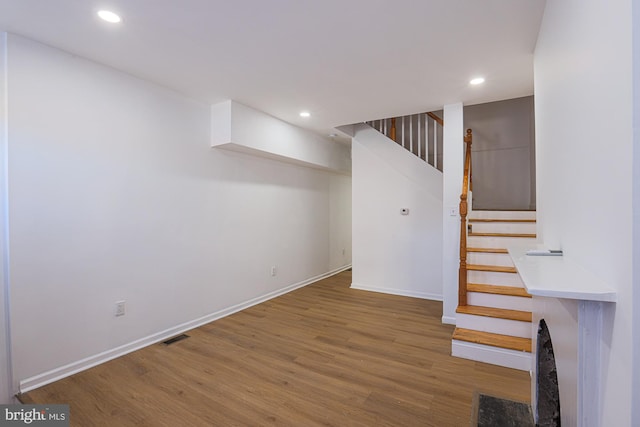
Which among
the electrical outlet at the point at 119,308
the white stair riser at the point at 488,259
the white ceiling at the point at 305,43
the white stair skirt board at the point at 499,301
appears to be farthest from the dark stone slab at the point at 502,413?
the electrical outlet at the point at 119,308

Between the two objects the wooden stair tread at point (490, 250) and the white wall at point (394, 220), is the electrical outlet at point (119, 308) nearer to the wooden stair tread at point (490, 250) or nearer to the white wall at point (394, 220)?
the white wall at point (394, 220)

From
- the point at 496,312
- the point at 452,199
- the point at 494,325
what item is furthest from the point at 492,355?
the point at 452,199

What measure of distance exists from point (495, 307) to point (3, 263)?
389 cm

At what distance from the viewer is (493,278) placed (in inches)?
115

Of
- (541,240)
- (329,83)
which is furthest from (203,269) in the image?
(541,240)

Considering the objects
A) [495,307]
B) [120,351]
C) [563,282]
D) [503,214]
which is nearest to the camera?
[563,282]

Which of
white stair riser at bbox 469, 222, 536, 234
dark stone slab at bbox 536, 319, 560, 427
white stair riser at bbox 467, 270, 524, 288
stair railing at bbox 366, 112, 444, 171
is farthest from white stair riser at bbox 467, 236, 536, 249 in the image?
dark stone slab at bbox 536, 319, 560, 427

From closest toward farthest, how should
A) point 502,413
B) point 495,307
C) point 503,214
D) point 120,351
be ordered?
1. point 502,413
2. point 120,351
3. point 495,307
4. point 503,214

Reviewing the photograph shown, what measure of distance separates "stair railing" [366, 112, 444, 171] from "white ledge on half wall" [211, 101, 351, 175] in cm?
97

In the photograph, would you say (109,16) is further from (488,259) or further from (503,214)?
(503,214)

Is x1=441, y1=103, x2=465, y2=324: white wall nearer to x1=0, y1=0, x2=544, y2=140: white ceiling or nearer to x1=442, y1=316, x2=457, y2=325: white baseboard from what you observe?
x1=442, y1=316, x2=457, y2=325: white baseboard

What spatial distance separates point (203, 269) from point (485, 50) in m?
3.34

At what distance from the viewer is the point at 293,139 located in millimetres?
4164

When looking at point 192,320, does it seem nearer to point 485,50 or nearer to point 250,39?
point 250,39
